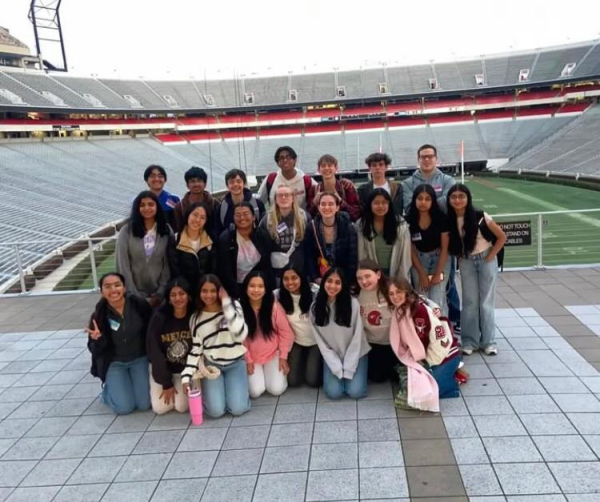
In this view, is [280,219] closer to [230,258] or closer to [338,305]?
[230,258]

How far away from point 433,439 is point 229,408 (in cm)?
142

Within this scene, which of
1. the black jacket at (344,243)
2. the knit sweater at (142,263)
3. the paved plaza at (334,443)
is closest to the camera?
the paved plaza at (334,443)

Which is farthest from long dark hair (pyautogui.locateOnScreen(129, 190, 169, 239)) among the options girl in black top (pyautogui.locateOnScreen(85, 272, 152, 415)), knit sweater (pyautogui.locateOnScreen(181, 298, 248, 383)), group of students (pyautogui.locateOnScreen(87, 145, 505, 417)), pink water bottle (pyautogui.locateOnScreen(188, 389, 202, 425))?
pink water bottle (pyautogui.locateOnScreen(188, 389, 202, 425))

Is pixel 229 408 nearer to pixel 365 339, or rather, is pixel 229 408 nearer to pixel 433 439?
pixel 365 339

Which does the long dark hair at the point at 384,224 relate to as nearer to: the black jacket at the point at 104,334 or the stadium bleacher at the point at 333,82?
the black jacket at the point at 104,334

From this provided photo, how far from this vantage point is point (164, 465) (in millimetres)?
2885

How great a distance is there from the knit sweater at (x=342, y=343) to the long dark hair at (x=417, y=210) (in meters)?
0.85

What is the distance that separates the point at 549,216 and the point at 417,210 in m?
13.5

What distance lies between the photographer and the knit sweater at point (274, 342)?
3.53m

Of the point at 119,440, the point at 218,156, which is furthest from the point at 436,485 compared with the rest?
the point at 218,156

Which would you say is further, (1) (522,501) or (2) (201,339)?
(2) (201,339)

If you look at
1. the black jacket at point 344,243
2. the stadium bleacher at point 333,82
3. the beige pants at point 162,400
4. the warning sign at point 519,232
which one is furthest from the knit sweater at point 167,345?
the stadium bleacher at point 333,82

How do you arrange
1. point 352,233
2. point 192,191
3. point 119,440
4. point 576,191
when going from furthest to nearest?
point 576,191 < point 192,191 < point 352,233 < point 119,440

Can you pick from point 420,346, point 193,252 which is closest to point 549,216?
point 420,346
